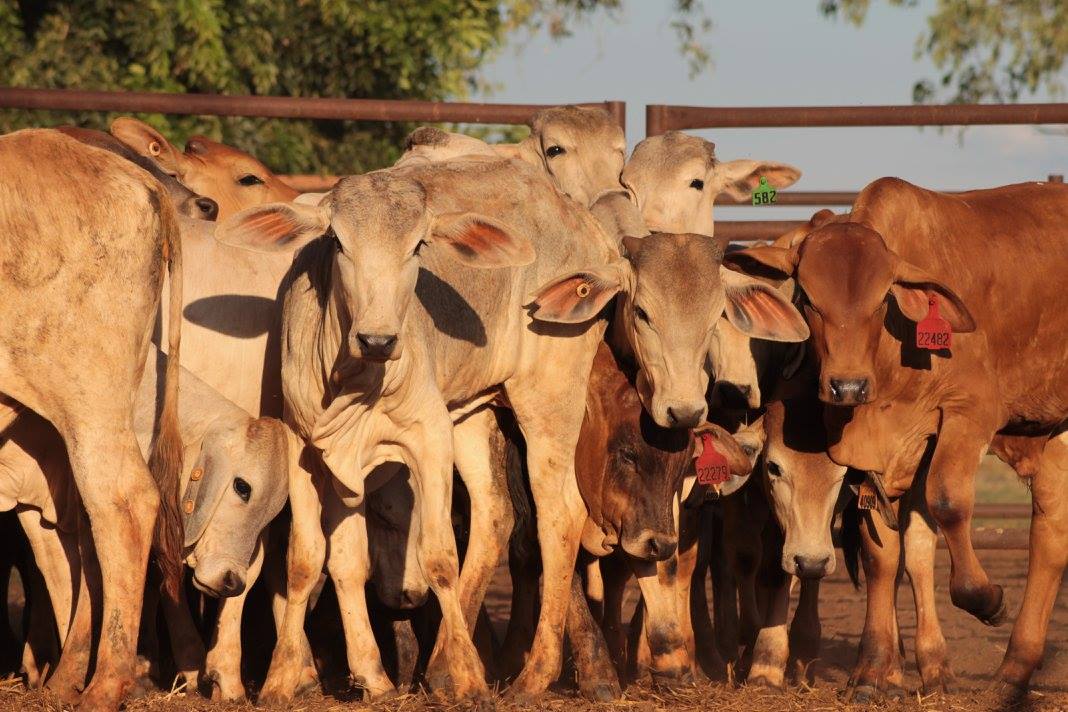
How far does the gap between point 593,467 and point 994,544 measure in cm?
337

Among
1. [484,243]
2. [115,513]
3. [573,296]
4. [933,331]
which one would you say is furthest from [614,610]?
[115,513]

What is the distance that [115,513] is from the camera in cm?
564

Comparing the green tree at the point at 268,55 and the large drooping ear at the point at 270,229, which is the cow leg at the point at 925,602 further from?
the green tree at the point at 268,55

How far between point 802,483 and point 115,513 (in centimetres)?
271

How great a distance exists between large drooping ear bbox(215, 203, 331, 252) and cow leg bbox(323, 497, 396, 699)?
3.22 ft

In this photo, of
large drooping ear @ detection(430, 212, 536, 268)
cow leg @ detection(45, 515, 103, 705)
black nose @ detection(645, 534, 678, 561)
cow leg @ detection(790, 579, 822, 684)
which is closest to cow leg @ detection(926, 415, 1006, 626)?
black nose @ detection(645, 534, 678, 561)

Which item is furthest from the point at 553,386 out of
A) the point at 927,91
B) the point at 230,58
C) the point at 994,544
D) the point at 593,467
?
the point at 927,91

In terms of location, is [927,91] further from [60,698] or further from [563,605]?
[60,698]

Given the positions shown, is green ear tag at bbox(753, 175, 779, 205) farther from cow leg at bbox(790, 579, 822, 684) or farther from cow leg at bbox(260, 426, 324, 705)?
cow leg at bbox(260, 426, 324, 705)

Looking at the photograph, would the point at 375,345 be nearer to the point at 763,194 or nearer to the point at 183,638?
the point at 183,638

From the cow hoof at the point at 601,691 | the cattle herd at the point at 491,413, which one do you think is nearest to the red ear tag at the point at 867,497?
the cattle herd at the point at 491,413

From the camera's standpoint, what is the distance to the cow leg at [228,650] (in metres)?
6.30

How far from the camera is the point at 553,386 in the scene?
22.0 ft

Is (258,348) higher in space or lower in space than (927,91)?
lower
